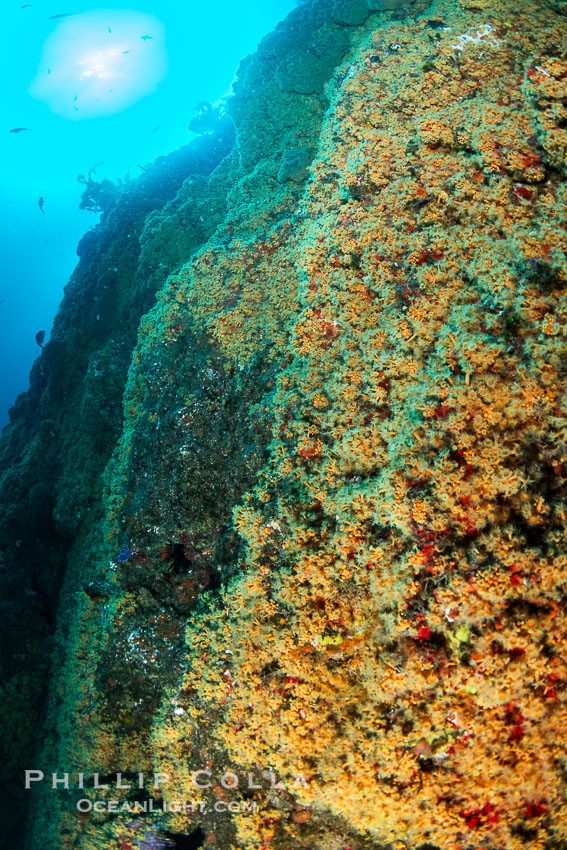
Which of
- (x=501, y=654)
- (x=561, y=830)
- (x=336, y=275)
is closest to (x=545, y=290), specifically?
(x=336, y=275)

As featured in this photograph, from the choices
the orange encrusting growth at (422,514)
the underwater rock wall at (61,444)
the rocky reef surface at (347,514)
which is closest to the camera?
the orange encrusting growth at (422,514)

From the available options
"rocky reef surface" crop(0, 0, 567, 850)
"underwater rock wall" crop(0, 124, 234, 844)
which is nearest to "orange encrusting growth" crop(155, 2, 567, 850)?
"rocky reef surface" crop(0, 0, 567, 850)

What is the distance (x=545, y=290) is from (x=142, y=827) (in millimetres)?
7540

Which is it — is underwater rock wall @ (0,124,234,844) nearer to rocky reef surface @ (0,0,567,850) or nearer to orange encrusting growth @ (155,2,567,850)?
rocky reef surface @ (0,0,567,850)

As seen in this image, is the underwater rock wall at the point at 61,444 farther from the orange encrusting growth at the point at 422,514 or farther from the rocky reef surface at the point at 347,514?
the orange encrusting growth at the point at 422,514

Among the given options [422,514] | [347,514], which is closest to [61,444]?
[347,514]

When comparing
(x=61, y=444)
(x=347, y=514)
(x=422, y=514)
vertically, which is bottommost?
(x=422, y=514)

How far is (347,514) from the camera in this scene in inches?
148

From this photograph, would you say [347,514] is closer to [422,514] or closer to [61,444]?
[422,514]

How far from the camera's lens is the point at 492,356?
3328 mm

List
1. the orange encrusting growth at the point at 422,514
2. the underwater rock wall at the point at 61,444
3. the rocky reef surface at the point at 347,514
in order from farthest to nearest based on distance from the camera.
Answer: the underwater rock wall at the point at 61,444
the rocky reef surface at the point at 347,514
the orange encrusting growth at the point at 422,514

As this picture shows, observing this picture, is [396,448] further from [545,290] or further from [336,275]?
[336,275]

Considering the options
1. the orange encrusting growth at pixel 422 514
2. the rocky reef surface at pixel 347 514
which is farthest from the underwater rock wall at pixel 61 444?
the orange encrusting growth at pixel 422 514

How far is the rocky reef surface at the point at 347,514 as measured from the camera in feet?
9.91
